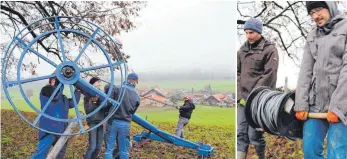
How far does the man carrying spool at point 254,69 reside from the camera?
4.71 meters

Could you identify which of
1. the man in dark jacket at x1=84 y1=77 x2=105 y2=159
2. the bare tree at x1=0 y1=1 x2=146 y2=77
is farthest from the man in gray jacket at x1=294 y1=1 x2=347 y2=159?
the man in dark jacket at x1=84 y1=77 x2=105 y2=159

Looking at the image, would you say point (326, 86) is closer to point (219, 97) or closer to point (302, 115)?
point (302, 115)

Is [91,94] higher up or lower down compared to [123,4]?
lower down

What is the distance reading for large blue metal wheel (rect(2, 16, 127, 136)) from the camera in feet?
14.9

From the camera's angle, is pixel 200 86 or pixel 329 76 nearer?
pixel 329 76

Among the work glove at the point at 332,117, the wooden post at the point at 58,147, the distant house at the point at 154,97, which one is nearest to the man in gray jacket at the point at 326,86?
the work glove at the point at 332,117

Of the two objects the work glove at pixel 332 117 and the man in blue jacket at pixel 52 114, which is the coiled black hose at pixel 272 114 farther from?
the man in blue jacket at pixel 52 114

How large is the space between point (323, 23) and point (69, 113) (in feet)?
7.31

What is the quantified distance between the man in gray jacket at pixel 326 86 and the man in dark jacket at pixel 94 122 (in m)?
1.68

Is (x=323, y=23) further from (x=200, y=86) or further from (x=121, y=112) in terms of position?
(x=121, y=112)

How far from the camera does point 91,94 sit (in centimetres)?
464

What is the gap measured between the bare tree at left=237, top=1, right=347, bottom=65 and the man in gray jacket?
0.49 meters

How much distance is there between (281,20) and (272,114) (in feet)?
2.90

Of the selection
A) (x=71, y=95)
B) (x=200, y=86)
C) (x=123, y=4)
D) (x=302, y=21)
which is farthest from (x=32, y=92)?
(x=302, y=21)
